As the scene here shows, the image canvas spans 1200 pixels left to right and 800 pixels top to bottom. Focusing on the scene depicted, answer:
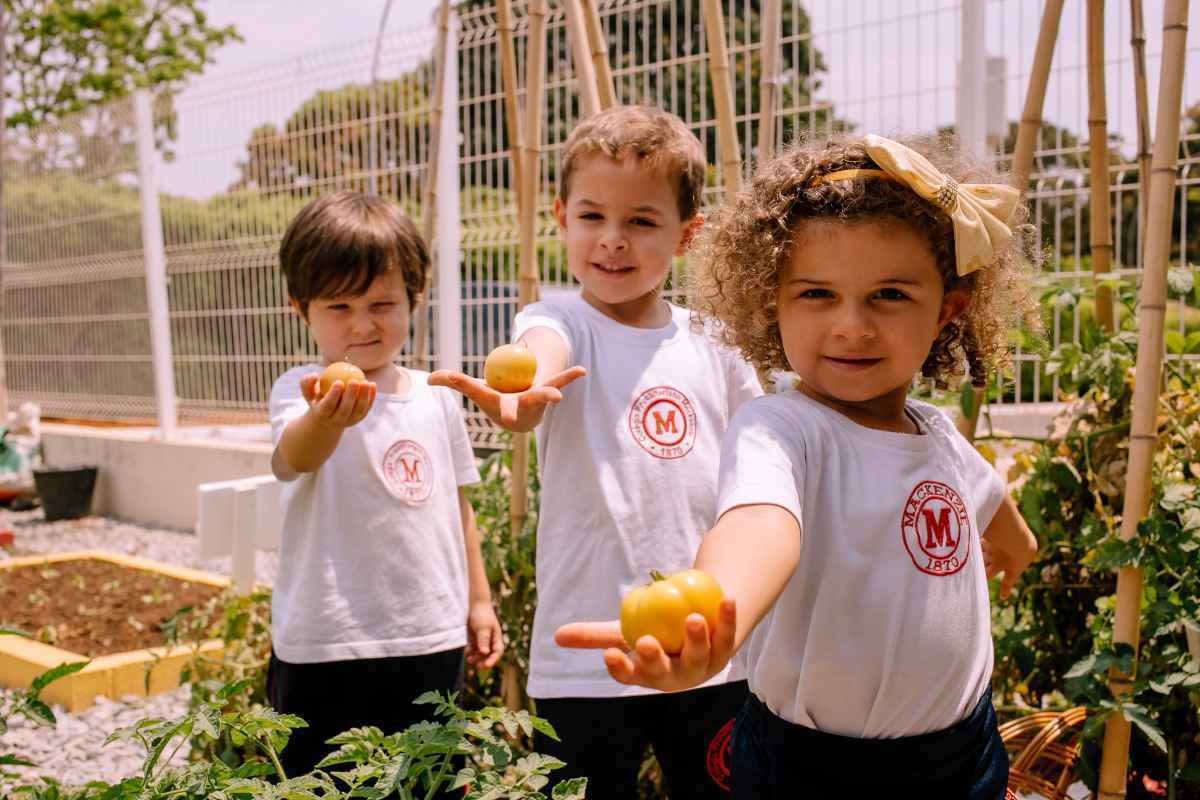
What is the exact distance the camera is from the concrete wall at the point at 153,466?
7.25 meters

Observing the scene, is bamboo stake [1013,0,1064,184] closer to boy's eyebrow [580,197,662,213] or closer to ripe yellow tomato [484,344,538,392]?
boy's eyebrow [580,197,662,213]

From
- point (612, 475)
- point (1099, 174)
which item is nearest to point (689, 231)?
point (612, 475)

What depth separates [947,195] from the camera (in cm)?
137

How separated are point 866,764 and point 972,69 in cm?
304

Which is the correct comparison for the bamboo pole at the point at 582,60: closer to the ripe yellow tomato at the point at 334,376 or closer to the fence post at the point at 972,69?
the ripe yellow tomato at the point at 334,376

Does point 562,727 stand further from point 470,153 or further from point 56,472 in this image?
point 56,472

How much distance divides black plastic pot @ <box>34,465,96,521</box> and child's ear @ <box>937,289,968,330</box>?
7.72m

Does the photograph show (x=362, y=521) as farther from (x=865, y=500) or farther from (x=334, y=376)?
(x=865, y=500)

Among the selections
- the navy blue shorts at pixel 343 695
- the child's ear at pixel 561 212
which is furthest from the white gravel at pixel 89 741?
the child's ear at pixel 561 212

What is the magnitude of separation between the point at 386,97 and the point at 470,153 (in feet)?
2.73

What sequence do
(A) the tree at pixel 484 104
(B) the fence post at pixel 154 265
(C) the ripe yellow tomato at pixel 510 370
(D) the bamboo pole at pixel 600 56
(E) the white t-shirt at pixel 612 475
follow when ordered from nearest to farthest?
(C) the ripe yellow tomato at pixel 510 370, (E) the white t-shirt at pixel 612 475, (D) the bamboo pole at pixel 600 56, (A) the tree at pixel 484 104, (B) the fence post at pixel 154 265

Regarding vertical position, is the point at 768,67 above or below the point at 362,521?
above

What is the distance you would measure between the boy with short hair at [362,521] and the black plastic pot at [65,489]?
6.46m

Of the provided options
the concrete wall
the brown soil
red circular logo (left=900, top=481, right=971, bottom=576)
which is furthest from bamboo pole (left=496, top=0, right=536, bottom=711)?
the concrete wall
